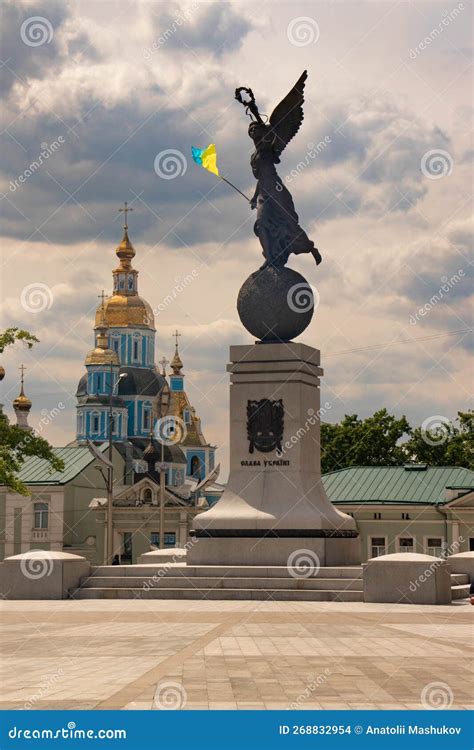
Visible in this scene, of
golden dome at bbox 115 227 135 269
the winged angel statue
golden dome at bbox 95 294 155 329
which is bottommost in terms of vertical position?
the winged angel statue

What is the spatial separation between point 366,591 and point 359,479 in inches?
1467

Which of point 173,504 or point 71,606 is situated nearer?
point 71,606

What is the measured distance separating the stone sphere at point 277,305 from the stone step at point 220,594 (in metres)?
7.52

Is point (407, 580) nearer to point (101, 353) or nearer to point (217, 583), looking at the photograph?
point (217, 583)

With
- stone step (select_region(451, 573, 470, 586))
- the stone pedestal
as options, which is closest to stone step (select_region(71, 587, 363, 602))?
the stone pedestal

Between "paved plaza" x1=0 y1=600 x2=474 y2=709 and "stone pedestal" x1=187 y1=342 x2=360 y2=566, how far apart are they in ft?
17.4

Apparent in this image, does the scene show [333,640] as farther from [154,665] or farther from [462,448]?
[462,448]

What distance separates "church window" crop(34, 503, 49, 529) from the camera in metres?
76.9

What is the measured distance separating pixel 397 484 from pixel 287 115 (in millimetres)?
32146

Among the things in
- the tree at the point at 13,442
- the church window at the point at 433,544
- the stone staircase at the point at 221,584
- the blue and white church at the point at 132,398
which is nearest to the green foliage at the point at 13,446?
the tree at the point at 13,442

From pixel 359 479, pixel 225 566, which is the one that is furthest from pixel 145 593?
pixel 359 479

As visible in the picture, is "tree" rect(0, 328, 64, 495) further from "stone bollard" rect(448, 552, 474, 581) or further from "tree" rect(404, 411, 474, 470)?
"tree" rect(404, 411, 474, 470)

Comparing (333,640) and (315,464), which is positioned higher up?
(315,464)

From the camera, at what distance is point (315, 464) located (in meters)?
32.5
